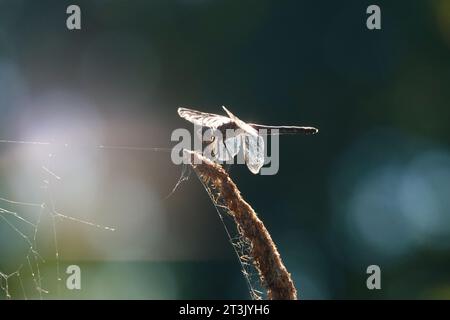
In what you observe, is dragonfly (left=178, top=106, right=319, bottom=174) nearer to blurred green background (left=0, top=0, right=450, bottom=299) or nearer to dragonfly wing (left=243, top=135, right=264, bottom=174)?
dragonfly wing (left=243, top=135, right=264, bottom=174)

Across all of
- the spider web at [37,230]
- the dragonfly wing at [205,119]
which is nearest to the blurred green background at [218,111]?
the spider web at [37,230]

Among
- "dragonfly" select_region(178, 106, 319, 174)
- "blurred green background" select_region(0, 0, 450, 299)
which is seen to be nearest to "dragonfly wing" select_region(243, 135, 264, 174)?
"dragonfly" select_region(178, 106, 319, 174)

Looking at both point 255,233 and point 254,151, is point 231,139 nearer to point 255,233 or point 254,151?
point 254,151

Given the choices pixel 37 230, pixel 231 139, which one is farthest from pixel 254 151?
pixel 37 230

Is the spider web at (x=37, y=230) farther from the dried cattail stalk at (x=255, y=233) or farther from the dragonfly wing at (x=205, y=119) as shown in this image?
the dragonfly wing at (x=205, y=119)

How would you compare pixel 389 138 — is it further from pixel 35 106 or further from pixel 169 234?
pixel 35 106
